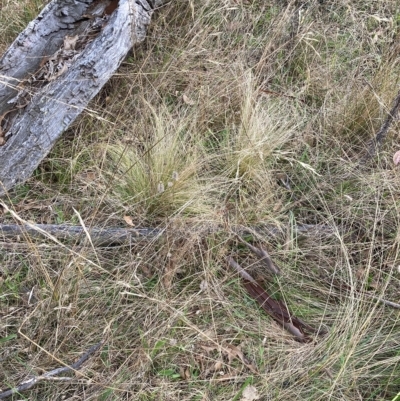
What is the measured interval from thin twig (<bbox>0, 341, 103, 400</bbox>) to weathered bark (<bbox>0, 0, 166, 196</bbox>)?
0.82m

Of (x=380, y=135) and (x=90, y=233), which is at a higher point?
(x=90, y=233)

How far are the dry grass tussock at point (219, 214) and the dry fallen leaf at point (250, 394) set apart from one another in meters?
0.02

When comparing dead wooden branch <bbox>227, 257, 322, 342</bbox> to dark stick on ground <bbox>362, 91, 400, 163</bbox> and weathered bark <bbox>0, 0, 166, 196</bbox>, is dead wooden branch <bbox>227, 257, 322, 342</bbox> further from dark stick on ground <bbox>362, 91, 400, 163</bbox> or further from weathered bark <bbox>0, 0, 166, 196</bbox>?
weathered bark <bbox>0, 0, 166, 196</bbox>

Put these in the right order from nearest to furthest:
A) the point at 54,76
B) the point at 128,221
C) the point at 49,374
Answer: the point at 49,374 < the point at 128,221 < the point at 54,76

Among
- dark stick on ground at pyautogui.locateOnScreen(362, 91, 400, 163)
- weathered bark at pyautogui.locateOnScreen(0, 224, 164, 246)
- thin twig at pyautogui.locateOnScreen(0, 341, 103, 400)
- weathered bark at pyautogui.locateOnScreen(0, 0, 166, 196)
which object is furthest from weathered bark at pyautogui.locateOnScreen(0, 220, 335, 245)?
dark stick on ground at pyautogui.locateOnScreen(362, 91, 400, 163)

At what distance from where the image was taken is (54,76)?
2.24 metres

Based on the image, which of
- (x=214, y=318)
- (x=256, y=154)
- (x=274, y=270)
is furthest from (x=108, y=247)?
(x=256, y=154)

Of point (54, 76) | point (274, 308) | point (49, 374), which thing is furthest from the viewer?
point (54, 76)

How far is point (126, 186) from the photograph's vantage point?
6.97 ft

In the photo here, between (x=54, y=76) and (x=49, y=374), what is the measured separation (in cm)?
134

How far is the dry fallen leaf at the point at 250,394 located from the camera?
1.58 metres

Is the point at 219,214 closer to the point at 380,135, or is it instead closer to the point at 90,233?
the point at 90,233

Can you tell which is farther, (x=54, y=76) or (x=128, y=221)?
(x=54, y=76)

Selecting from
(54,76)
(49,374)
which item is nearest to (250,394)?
(49,374)
